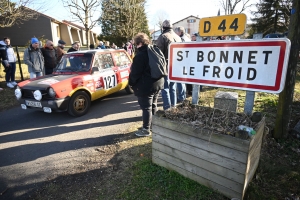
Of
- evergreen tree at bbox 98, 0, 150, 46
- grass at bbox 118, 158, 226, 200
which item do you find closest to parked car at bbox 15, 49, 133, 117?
grass at bbox 118, 158, 226, 200

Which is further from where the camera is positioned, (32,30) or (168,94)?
(32,30)

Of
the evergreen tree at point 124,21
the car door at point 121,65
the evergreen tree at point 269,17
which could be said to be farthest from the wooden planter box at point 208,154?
the evergreen tree at point 269,17

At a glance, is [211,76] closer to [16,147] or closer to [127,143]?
[127,143]

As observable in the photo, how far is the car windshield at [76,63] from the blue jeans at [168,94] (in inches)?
90.6

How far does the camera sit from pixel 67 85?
462 centimetres

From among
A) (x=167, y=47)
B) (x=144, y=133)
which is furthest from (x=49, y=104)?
(x=167, y=47)

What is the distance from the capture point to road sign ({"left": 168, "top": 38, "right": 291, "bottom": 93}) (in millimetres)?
1920

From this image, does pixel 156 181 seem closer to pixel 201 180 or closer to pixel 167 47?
pixel 201 180

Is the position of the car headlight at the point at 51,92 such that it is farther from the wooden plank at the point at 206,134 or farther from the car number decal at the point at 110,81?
the wooden plank at the point at 206,134

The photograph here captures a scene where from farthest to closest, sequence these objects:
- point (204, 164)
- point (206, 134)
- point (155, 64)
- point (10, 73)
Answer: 1. point (10, 73)
2. point (155, 64)
3. point (204, 164)
4. point (206, 134)

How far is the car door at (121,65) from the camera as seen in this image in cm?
612

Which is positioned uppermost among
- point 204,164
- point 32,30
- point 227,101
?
point 32,30

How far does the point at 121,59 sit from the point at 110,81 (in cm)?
107

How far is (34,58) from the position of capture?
6980mm
